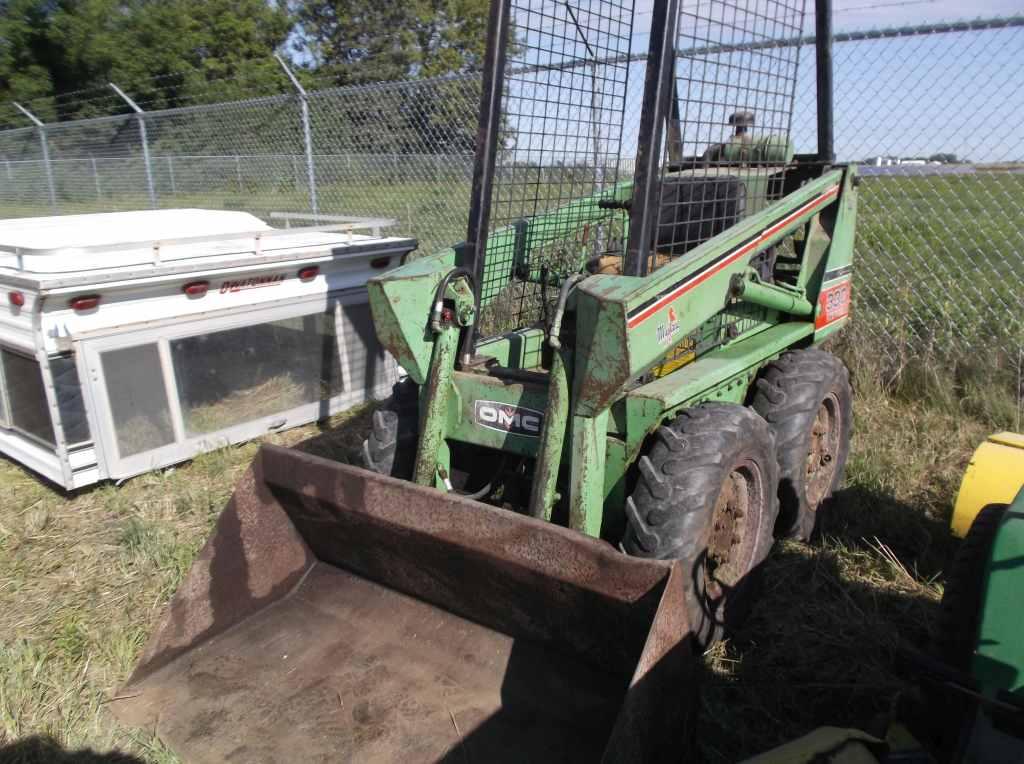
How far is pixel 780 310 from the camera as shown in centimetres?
389

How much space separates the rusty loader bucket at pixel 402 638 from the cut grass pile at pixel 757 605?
0.28 meters

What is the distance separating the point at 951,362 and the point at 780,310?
203 cm

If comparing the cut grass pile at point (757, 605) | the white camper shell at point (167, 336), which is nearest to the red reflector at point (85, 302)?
the white camper shell at point (167, 336)

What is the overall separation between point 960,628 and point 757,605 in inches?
47.9

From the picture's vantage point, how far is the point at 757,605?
10.8 ft

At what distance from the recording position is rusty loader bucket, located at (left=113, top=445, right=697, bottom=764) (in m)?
2.38

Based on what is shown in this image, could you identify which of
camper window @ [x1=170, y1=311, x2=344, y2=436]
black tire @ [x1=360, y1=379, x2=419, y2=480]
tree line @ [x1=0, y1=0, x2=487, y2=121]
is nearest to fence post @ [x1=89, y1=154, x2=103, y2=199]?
tree line @ [x1=0, y1=0, x2=487, y2=121]

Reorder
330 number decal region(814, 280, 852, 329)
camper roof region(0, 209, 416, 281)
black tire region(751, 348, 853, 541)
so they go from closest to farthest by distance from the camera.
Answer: black tire region(751, 348, 853, 541)
camper roof region(0, 209, 416, 281)
330 number decal region(814, 280, 852, 329)

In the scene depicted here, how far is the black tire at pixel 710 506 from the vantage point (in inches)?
103

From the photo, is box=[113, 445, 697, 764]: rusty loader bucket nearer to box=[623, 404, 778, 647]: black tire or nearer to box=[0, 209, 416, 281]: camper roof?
box=[623, 404, 778, 647]: black tire

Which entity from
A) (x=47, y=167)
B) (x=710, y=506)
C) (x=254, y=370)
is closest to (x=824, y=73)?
(x=710, y=506)

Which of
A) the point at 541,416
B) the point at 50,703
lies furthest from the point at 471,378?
the point at 50,703

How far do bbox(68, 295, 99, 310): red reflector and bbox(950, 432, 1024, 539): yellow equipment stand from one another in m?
3.88

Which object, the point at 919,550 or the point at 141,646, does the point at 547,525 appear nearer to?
the point at 141,646
